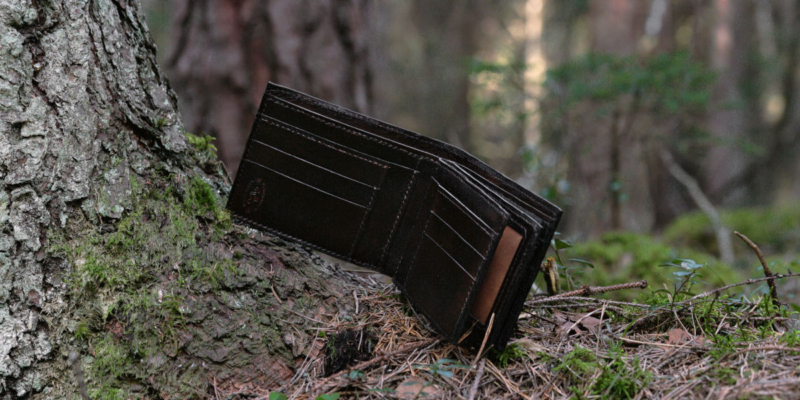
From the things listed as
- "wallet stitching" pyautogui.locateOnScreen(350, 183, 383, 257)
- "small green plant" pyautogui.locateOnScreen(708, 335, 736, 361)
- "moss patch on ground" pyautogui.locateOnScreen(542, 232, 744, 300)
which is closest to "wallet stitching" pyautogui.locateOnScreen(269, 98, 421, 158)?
"wallet stitching" pyautogui.locateOnScreen(350, 183, 383, 257)

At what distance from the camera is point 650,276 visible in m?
3.60

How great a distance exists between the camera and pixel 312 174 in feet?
6.23

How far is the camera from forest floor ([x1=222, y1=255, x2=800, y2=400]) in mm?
1365

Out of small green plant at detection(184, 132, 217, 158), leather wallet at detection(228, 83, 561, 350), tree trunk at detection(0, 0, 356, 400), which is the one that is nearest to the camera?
tree trunk at detection(0, 0, 356, 400)

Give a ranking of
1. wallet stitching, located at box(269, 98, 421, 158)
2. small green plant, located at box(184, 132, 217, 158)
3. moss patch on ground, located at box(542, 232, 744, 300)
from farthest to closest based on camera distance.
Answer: moss patch on ground, located at box(542, 232, 744, 300), small green plant, located at box(184, 132, 217, 158), wallet stitching, located at box(269, 98, 421, 158)

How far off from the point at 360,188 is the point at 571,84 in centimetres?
335

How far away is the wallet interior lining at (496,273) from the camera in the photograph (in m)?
1.52

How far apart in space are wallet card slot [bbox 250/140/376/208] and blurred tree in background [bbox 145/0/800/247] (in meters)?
2.23

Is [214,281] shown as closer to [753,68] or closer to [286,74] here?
[286,74]

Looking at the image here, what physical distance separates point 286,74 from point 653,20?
5568 mm

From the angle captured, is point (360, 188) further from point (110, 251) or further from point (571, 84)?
point (571, 84)

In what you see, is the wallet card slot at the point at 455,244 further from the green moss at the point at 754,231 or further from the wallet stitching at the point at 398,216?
the green moss at the point at 754,231

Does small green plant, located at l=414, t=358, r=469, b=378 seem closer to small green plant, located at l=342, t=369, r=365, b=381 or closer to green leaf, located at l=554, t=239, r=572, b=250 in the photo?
small green plant, located at l=342, t=369, r=365, b=381

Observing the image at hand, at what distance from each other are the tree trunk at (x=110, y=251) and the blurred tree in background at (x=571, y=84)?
2.19m
